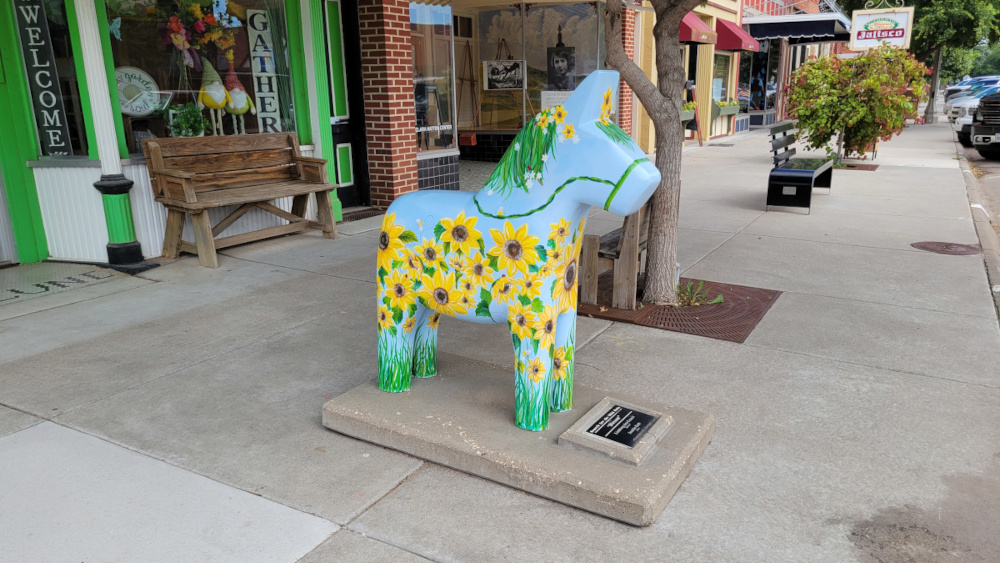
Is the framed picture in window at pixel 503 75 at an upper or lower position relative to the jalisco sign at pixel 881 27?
lower

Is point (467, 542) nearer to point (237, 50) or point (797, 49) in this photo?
point (237, 50)

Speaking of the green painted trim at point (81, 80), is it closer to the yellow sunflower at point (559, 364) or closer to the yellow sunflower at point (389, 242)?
the yellow sunflower at point (389, 242)

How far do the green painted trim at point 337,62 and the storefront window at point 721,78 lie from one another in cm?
1362

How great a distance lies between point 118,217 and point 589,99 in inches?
195

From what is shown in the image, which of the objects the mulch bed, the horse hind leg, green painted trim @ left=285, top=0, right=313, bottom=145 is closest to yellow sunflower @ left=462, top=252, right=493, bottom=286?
the horse hind leg

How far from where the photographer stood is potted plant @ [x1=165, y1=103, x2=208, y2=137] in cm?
680

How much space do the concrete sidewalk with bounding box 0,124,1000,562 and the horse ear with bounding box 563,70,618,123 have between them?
158 cm

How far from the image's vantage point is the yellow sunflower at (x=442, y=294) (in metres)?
3.24

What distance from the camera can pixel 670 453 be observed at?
3000 mm

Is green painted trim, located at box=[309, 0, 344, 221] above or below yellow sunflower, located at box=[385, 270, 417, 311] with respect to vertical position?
above

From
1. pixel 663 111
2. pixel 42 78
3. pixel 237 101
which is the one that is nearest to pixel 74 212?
pixel 42 78

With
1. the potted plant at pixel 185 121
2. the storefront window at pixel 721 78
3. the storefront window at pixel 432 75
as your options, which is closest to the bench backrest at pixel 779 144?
the storefront window at pixel 432 75

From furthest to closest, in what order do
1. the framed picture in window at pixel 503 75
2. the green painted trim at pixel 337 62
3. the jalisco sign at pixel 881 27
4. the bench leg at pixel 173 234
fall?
the jalisco sign at pixel 881 27
the framed picture in window at pixel 503 75
the green painted trim at pixel 337 62
the bench leg at pixel 173 234

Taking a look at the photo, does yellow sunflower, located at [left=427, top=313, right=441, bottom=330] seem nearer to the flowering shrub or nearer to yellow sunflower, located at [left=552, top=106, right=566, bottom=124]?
yellow sunflower, located at [left=552, top=106, right=566, bottom=124]
